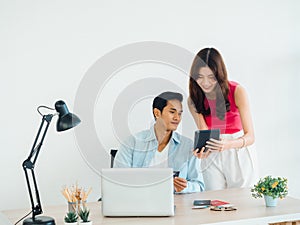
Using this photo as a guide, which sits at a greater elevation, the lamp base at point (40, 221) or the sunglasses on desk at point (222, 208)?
the lamp base at point (40, 221)

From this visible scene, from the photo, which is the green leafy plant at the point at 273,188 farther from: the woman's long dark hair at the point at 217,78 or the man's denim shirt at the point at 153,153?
the woman's long dark hair at the point at 217,78

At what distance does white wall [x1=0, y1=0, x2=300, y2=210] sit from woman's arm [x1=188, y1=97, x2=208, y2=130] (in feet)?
0.40

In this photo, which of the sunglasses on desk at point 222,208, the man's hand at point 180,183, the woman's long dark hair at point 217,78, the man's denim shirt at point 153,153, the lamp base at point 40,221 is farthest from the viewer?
the woman's long dark hair at point 217,78

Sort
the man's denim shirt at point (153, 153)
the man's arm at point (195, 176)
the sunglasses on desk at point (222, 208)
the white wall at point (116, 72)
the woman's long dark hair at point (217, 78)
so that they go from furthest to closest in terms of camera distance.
A: 1. the woman's long dark hair at point (217, 78)
2. the white wall at point (116, 72)
3. the man's denim shirt at point (153, 153)
4. the man's arm at point (195, 176)
5. the sunglasses on desk at point (222, 208)

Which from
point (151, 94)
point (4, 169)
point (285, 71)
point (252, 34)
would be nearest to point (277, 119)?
point (285, 71)

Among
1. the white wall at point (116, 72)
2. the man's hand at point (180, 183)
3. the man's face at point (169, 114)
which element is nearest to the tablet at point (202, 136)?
the man's face at point (169, 114)

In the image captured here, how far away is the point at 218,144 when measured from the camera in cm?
329

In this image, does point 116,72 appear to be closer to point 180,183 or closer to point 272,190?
point 180,183

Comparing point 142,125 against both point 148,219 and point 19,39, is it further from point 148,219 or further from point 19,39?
point 148,219

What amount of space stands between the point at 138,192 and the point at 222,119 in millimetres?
1448

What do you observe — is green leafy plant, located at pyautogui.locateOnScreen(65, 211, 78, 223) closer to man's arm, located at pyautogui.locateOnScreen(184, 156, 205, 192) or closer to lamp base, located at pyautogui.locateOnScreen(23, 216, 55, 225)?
lamp base, located at pyautogui.locateOnScreen(23, 216, 55, 225)

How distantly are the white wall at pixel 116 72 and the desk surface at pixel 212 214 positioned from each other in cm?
101

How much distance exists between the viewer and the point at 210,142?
322 cm

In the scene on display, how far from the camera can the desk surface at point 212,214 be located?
2.21 meters
